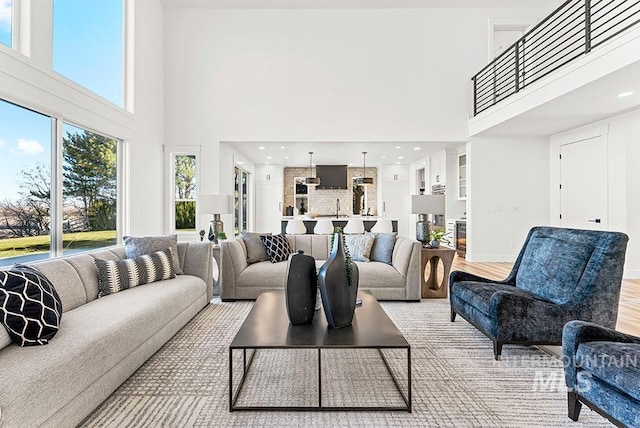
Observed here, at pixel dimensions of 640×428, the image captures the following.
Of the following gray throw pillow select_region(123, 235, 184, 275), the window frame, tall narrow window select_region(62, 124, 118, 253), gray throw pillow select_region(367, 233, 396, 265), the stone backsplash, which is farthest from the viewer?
the stone backsplash

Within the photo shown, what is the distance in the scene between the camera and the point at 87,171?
4.41 meters

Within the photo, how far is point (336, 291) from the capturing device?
2076 mm

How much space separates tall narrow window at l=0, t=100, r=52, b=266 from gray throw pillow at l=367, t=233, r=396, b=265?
12.1 feet

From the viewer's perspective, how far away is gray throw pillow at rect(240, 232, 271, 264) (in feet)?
14.0

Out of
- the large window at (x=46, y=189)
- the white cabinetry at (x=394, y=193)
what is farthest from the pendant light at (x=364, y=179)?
the large window at (x=46, y=189)

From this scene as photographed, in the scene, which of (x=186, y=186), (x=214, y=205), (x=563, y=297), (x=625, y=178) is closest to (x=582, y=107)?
(x=625, y=178)

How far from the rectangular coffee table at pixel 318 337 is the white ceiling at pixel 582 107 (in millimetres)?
3711

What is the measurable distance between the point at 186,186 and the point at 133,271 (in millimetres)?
3923

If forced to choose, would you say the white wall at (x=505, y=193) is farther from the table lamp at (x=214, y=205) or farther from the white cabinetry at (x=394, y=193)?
the table lamp at (x=214, y=205)

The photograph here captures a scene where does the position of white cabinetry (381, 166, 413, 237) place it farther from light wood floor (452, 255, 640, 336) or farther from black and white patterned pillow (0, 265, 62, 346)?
black and white patterned pillow (0, 265, 62, 346)

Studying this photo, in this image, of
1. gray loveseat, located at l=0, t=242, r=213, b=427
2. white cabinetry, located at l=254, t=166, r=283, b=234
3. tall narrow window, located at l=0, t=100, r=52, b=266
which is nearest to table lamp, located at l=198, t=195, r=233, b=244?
gray loveseat, located at l=0, t=242, r=213, b=427

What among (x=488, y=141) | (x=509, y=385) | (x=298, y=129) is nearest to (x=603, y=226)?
(x=488, y=141)

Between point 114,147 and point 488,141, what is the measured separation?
662cm

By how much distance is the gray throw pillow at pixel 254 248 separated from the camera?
4.25 m
